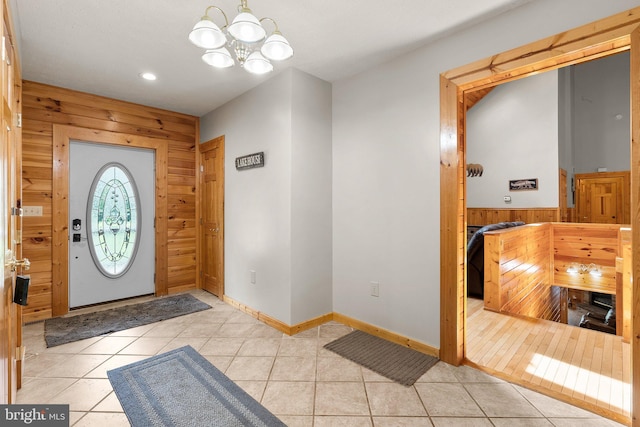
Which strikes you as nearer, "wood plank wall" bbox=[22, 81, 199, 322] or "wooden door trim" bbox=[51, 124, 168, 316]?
"wood plank wall" bbox=[22, 81, 199, 322]

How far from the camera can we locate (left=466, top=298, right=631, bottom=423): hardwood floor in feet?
6.64

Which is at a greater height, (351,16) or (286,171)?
(351,16)

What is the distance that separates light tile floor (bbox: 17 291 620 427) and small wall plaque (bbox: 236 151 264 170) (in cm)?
175

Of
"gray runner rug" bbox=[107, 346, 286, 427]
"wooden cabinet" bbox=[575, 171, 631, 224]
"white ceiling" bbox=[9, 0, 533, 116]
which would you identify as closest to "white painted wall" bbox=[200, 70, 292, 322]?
"white ceiling" bbox=[9, 0, 533, 116]

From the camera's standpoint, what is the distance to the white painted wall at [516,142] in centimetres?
628

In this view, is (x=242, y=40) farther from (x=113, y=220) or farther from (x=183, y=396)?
(x=113, y=220)

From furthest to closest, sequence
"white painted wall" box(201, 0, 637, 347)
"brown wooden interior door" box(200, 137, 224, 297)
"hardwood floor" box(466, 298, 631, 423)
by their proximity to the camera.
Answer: "brown wooden interior door" box(200, 137, 224, 297)
"white painted wall" box(201, 0, 637, 347)
"hardwood floor" box(466, 298, 631, 423)

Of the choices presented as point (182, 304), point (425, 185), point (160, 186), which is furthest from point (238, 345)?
point (160, 186)

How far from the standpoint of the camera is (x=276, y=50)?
1.89 meters

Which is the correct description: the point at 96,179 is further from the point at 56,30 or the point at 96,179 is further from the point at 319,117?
the point at 319,117

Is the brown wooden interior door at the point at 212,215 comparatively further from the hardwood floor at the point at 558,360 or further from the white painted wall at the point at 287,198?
the hardwood floor at the point at 558,360

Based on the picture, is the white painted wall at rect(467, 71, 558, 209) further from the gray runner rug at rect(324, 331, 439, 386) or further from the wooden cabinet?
the gray runner rug at rect(324, 331, 439, 386)

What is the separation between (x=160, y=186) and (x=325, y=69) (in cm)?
280

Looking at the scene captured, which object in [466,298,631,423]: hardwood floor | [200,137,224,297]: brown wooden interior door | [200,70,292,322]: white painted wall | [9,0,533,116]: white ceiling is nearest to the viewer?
[466,298,631,423]: hardwood floor
